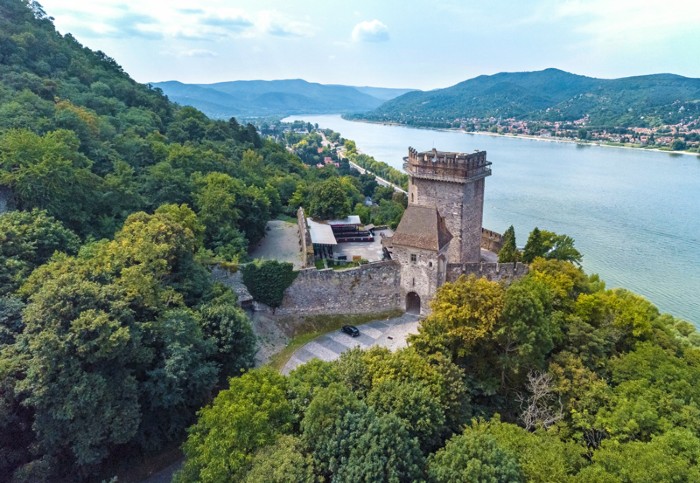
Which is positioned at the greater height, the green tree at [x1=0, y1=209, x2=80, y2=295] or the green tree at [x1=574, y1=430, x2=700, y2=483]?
the green tree at [x1=0, y1=209, x2=80, y2=295]

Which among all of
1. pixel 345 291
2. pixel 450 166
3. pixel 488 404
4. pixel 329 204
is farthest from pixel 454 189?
pixel 329 204

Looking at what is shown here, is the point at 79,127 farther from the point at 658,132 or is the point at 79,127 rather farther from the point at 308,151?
the point at 658,132

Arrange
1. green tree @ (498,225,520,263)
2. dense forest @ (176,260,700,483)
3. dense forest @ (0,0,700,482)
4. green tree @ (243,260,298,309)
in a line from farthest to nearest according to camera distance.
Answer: green tree @ (498,225,520,263), green tree @ (243,260,298,309), dense forest @ (0,0,700,482), dense forest @ (176,260,700,483)

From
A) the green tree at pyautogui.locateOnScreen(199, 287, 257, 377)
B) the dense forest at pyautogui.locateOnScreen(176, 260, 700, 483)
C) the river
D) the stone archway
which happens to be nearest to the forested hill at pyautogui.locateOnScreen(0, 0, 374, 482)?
the green tree at pyautogui.locateOnScreen(199, 287, 257, 377)

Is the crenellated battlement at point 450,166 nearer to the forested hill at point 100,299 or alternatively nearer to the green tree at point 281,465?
the forested hill at point 100,299

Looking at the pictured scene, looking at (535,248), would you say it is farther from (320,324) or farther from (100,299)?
(100,299)

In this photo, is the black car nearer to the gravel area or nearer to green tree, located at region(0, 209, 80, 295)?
the gravel area
